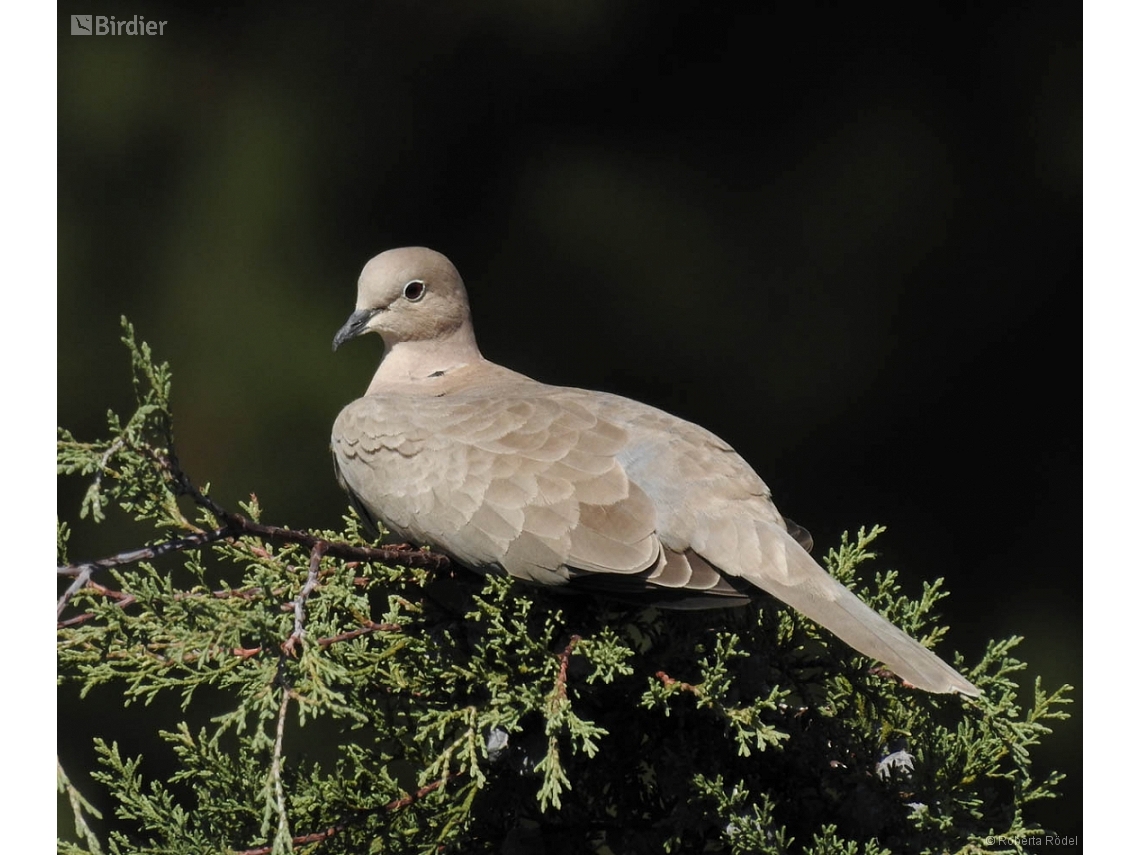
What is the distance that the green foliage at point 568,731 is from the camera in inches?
74.2

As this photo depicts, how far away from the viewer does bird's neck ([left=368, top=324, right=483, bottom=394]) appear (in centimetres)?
276

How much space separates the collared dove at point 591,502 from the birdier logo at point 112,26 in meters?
1.37

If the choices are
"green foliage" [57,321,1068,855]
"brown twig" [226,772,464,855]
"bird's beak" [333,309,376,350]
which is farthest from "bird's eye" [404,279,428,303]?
"brown twig" [226,772,464,855]

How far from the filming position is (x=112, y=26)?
3.28 metres

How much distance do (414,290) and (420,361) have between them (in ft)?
0.47

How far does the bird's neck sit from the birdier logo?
1101 millimetres

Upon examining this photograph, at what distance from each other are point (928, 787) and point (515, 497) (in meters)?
0.74

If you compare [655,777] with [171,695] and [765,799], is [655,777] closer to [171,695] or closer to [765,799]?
[765,799]

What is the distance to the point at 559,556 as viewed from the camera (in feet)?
6.38

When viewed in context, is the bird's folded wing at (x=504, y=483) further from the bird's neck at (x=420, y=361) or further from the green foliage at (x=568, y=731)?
the bird's neck at (x=420, y=361)

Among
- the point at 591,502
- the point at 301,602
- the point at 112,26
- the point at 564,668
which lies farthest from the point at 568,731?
the point at 112,26

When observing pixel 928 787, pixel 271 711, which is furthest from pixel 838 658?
pixel 271 711

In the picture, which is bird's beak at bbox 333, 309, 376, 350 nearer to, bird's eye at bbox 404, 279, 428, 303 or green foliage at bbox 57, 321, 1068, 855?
bird's eye at bbox 404, 279, 428, 303

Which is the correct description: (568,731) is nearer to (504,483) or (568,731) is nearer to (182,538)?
(504,483)
